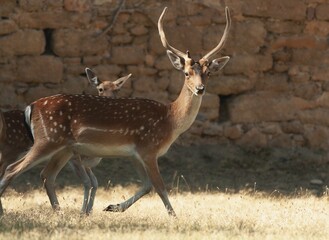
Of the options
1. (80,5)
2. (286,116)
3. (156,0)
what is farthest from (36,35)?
(286,116)

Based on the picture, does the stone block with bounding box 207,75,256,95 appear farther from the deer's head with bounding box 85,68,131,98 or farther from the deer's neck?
the deer's neck

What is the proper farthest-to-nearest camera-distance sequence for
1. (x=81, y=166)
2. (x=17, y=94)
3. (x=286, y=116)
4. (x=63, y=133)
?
(x=286, y=116)
(x=17, y=94)
(x=81, y=166)
(x=63, y=133)

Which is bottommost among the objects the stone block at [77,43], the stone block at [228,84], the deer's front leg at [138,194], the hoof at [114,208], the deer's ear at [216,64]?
the hoof at [114,208]

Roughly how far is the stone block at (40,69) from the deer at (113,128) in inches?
109

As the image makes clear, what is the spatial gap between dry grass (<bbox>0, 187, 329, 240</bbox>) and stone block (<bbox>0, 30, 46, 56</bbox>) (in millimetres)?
2177

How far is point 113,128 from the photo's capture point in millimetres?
11633

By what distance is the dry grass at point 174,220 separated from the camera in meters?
9.30

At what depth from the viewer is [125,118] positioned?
11.7m

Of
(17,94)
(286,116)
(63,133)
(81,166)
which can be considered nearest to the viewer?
(63,133)

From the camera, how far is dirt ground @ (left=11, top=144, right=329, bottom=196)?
14133mm

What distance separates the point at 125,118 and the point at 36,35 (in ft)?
10.9

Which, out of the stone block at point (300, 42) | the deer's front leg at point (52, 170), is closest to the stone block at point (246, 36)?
the stone block at point (300, 42)

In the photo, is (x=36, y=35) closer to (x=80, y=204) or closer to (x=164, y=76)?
(x=164, y=76)

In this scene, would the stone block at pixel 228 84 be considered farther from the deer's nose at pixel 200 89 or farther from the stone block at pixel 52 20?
the deer's nose at pixel 200 89
